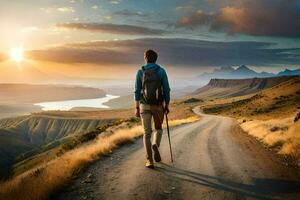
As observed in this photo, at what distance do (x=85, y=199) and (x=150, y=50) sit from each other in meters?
4.86

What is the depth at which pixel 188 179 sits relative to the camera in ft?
30.0

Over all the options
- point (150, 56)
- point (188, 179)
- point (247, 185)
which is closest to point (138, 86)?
point (150, 56)

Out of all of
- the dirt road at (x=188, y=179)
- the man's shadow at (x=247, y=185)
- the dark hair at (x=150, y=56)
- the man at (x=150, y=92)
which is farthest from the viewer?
the dark hair at (x=150, y=56)

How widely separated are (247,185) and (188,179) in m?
1.50

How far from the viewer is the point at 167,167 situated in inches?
417

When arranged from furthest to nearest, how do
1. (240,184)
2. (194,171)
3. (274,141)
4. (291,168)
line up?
(274,141), (291,168), (194,171), (240,184)

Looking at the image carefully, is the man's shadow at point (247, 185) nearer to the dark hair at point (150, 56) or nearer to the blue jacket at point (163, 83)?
the blue jacket at point (163, 83)

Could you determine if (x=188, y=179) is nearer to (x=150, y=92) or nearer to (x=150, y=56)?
(x=150, y=92)

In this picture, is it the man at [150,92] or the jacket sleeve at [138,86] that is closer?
the man at [150,92]

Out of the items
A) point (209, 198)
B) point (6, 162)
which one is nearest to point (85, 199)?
point (209, 198)

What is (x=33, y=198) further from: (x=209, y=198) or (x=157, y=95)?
(x=157, y=95)

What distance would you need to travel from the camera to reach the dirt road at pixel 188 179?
25.7ft

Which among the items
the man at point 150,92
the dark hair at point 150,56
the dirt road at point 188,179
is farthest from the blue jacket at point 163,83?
the dirt road at point 188,179

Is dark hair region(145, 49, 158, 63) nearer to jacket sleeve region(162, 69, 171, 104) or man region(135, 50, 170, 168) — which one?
man region(135, 50, 170, 168)
